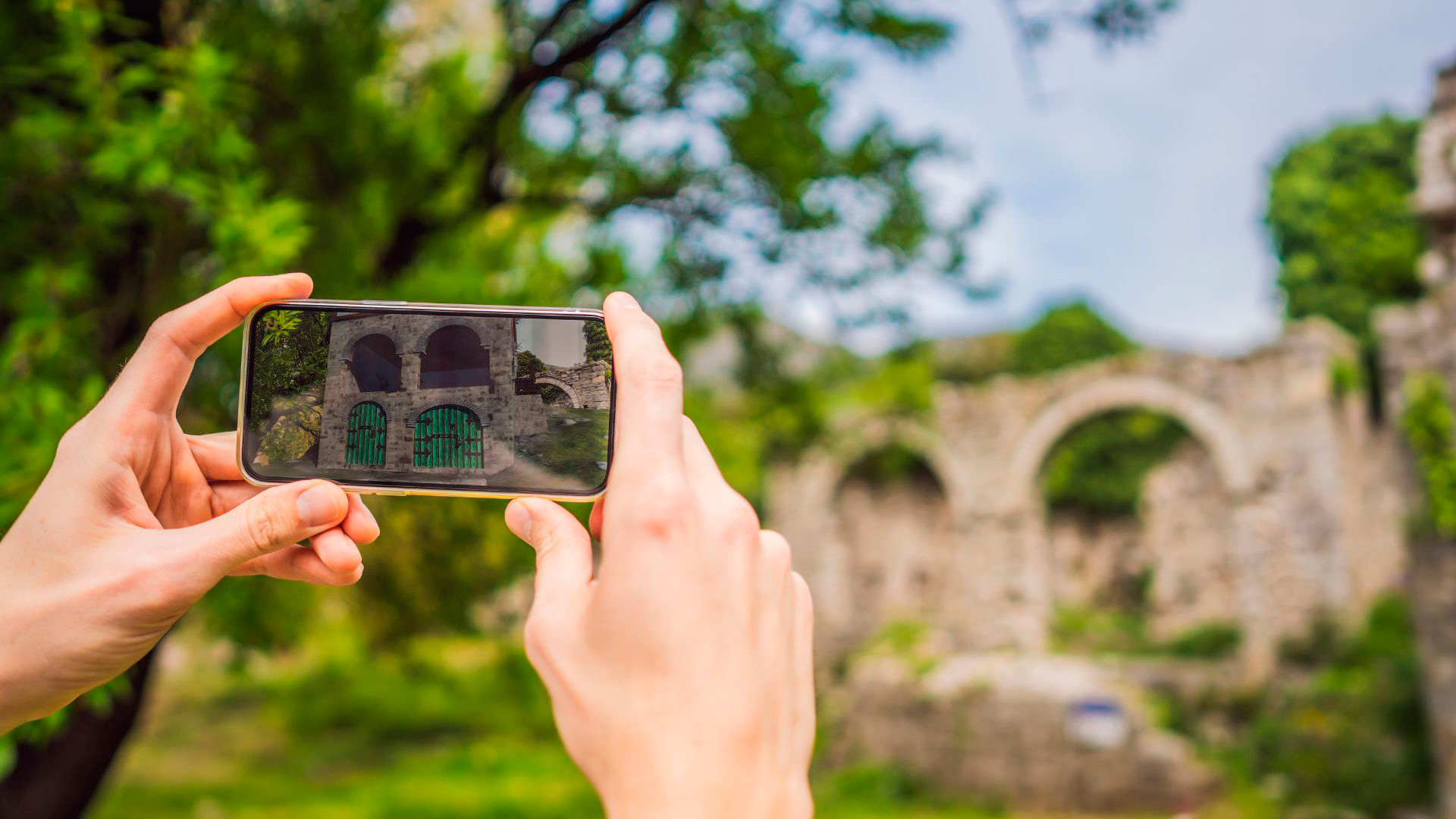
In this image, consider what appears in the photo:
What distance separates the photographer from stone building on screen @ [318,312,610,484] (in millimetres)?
1301

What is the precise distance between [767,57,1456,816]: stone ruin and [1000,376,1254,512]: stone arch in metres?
0.02

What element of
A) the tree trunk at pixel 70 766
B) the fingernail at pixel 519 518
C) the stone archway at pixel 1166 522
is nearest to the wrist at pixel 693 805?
the fingernail at pixel 519 518

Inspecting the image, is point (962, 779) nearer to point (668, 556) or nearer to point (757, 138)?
point (757, 138)

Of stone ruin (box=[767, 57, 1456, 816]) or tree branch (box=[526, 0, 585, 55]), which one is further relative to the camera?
stone ruin (box=[767, 57, 1456, 816])

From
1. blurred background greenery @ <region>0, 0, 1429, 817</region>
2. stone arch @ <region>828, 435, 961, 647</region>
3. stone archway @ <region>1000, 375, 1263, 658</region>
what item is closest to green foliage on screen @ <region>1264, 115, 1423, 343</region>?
stone archway @ <region>1000, 375, 1263, 658</region>

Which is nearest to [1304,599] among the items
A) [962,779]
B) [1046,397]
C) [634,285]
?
[1046,397]

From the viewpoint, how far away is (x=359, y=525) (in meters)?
1.36

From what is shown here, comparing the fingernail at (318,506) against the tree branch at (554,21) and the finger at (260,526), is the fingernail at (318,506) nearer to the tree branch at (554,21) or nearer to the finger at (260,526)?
the finger at (260,526)

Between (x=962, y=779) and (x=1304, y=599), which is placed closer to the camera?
(x=962, y=779)

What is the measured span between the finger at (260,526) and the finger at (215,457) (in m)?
0.23

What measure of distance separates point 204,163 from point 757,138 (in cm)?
247

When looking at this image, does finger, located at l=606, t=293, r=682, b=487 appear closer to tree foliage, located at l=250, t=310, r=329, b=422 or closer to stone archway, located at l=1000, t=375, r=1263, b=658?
tree foliage, located at l=250, t=310, r=329, b=422

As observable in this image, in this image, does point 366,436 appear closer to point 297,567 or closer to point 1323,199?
point 297,567

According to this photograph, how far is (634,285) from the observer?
5.16 metres
